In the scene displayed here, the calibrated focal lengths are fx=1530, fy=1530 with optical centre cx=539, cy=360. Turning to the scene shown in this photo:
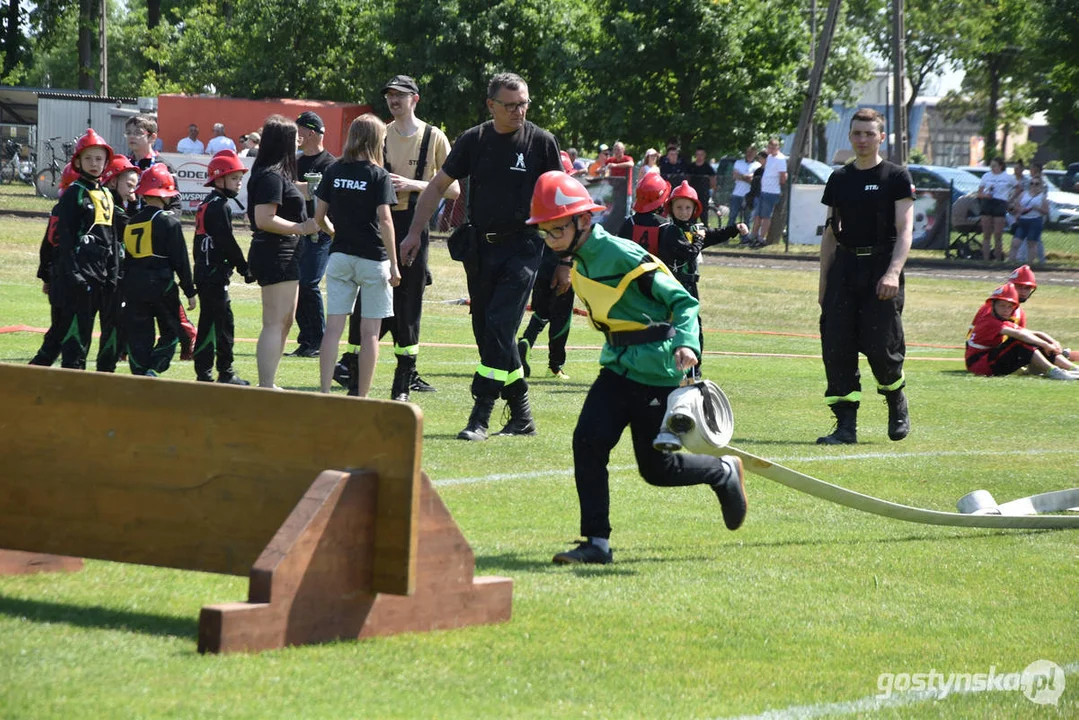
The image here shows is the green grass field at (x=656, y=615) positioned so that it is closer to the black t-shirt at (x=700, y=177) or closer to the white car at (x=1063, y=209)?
the black t-shirt at (x=700, y=177)

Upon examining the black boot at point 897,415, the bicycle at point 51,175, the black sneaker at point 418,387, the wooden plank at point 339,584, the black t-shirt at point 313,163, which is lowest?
the black sneaker at point 418,387

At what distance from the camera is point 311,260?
48.3ft

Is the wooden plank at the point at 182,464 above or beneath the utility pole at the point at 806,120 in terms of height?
beneath

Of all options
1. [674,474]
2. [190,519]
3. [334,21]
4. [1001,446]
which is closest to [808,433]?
[1001,446]

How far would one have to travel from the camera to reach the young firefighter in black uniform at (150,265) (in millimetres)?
12102

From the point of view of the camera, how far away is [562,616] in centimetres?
562

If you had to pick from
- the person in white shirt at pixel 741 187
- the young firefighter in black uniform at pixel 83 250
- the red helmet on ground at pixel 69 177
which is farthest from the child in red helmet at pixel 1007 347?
the person in white shirt at pixel 741 187

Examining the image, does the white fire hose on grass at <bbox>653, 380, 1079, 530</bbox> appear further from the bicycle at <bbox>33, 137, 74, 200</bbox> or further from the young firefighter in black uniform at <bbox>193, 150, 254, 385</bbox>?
the bicycle at <bbox>33, 137, 74, 200</bbox>

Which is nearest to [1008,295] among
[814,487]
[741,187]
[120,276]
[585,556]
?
[120,276]

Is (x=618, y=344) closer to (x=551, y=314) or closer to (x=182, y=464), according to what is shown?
(x=182, y=464)

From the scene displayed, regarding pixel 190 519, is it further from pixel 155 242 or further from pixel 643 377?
pixel 155 242

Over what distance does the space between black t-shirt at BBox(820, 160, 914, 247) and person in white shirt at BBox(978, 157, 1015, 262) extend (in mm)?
21107

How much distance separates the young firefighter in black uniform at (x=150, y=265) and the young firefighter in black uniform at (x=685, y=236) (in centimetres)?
387

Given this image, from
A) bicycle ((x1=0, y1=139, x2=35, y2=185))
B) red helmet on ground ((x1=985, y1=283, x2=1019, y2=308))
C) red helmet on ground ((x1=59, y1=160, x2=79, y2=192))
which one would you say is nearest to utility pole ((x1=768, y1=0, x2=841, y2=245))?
red helmet on ground ((x1=985, y1=283, x2=1019, y2=308))
